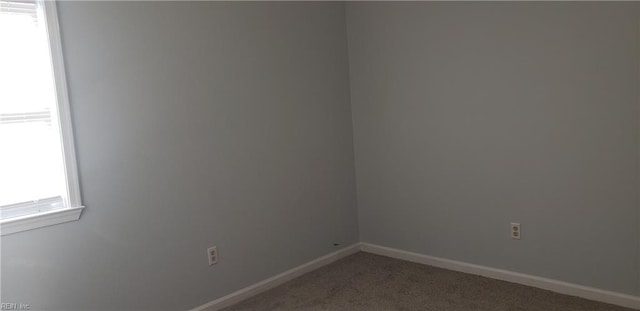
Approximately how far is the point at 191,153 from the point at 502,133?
6.60 feet

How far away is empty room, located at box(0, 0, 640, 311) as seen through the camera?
8.30 ft

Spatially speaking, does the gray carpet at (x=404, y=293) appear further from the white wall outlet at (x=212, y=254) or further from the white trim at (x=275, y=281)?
the white wall outlet at (x=212, y=254)

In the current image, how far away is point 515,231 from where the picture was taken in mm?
3338

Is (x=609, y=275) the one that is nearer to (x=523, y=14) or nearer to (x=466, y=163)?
(x=466, y=163)

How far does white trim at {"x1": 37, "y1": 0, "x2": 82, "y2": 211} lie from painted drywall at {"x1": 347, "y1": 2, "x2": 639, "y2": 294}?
2259 mm

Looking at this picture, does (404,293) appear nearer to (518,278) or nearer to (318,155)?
(518,278)

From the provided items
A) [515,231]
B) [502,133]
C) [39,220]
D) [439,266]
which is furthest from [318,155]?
[39,220]

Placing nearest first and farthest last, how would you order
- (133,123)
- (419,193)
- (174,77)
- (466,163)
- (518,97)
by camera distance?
(133,123) < (174,77) < (518,97) < (466,163) < (419,193)

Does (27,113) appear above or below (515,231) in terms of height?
above

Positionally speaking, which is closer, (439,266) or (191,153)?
(191,153)

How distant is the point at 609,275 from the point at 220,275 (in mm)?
2382

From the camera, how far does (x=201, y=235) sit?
3150mm

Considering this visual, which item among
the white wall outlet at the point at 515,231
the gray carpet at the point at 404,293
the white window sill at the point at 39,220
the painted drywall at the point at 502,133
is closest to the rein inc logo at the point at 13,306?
the white window sill at the point at 39,220

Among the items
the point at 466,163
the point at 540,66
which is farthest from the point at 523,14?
the point at 466,163
